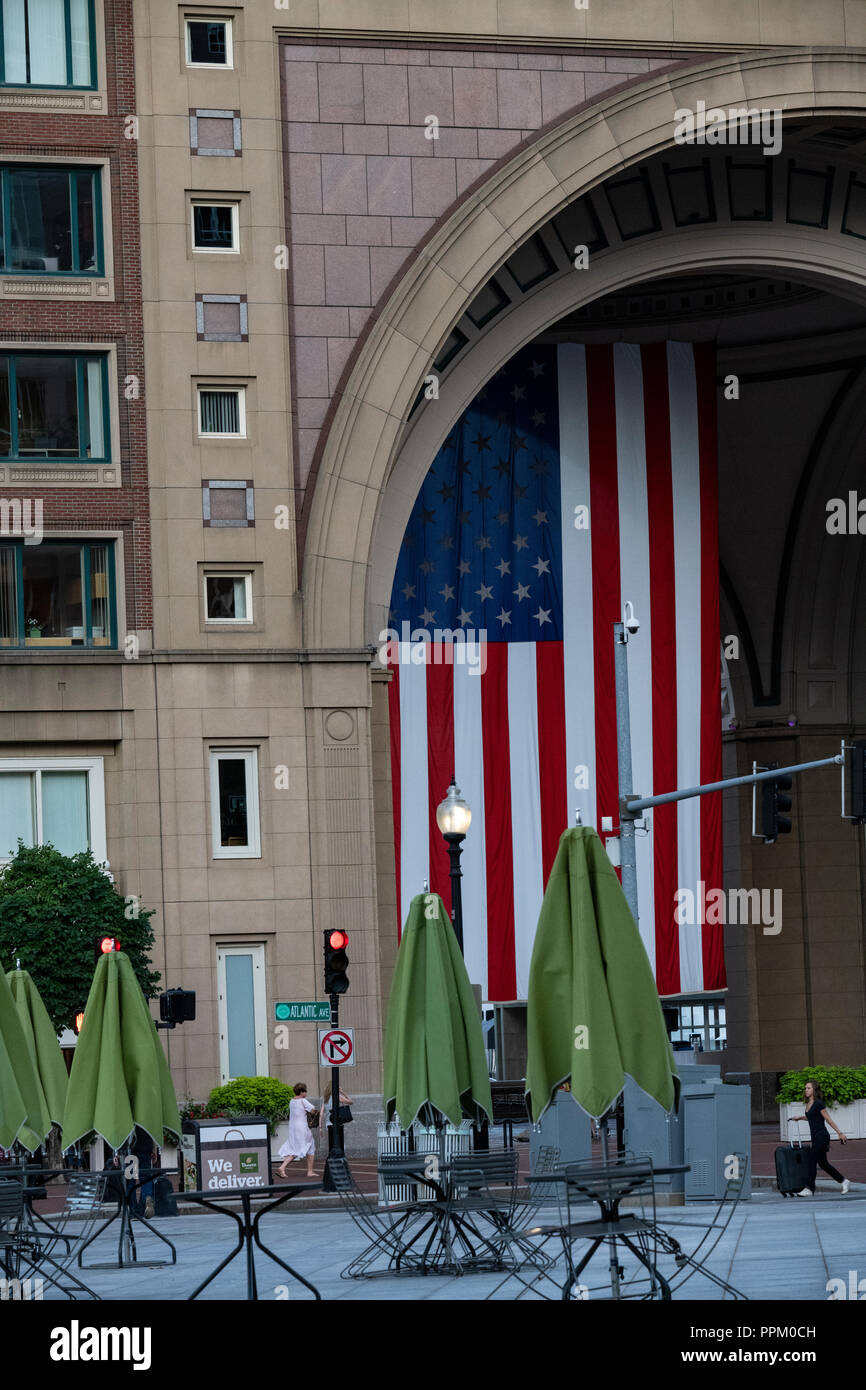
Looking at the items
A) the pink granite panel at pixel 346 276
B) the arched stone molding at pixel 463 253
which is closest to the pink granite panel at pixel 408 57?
the arched stone molding at pixel 463 253

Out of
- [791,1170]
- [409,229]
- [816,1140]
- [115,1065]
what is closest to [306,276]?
[409,229]

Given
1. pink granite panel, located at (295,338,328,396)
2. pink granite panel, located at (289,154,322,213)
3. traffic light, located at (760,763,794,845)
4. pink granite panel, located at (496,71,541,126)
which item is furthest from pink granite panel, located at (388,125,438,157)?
traffic light, located at (760,763,794,845)

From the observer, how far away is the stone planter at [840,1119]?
3994cm

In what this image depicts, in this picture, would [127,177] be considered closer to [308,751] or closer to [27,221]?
[27,221]

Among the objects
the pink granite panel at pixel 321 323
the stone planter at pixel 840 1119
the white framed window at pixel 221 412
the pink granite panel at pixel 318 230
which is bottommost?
the stone planter at pixel 840 1119

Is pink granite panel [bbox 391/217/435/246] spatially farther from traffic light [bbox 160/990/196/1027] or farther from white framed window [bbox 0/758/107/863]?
traffic light [bbox 160/990/196/1027]

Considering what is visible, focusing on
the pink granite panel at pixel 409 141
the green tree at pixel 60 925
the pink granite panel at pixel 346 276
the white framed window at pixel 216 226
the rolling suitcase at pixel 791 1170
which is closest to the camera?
the rolling suitcase at pixel 791 1170

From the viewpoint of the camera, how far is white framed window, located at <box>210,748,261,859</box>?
42.2 meters

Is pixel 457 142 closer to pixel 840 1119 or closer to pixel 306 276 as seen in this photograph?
pixel 306 276

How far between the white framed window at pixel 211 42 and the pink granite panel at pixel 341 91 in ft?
6.18

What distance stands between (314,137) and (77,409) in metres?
7.14

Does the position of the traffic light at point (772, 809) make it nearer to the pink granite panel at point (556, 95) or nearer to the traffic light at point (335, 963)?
the traffic light at point (335, 963)

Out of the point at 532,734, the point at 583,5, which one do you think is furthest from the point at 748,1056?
the point at 583,5

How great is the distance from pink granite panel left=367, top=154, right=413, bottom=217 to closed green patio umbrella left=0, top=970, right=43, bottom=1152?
975 inches
